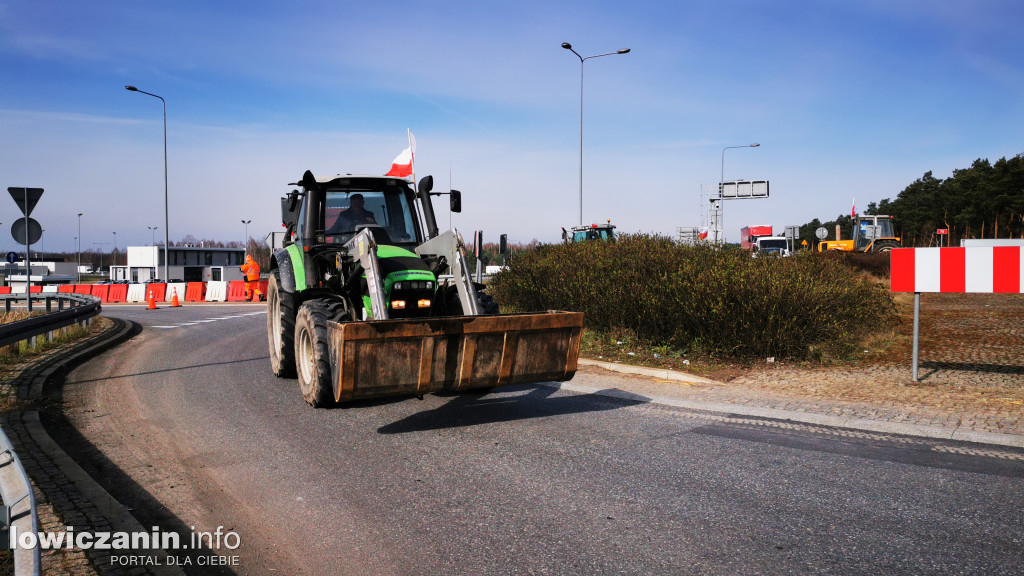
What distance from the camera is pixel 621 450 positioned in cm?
536

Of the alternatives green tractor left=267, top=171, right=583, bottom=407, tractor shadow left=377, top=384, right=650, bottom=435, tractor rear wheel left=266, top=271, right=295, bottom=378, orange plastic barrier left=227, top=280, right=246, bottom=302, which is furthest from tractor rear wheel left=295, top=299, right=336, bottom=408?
orange plastic barrier left=227, top=280, right=246, bottom=302

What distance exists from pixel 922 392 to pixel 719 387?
198 centimetres

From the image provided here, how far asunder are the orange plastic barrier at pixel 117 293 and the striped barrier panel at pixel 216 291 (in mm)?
5773

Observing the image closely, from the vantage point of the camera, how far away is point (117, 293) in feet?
112

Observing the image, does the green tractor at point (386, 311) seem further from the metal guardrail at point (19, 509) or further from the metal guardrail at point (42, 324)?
the metal guardrail at point (42, 324)

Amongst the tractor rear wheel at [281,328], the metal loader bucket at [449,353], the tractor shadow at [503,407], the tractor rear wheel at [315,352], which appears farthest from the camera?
the tractor rear wheel at [281,328]

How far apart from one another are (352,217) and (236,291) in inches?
971

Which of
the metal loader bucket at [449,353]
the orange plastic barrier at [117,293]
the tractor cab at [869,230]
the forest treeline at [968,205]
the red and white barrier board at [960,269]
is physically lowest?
the orange plastic barrier at [117,293]

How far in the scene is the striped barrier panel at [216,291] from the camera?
30.8 metres

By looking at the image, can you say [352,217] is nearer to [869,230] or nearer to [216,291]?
[216,291]

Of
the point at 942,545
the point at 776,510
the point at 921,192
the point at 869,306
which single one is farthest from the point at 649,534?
the point at 921,192

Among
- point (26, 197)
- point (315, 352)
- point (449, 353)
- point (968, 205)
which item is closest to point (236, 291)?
point (26, 197)

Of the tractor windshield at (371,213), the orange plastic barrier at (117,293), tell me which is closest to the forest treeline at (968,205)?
the tractor windshield at (371,213)

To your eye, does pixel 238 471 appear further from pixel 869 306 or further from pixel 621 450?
pixel 869 306
